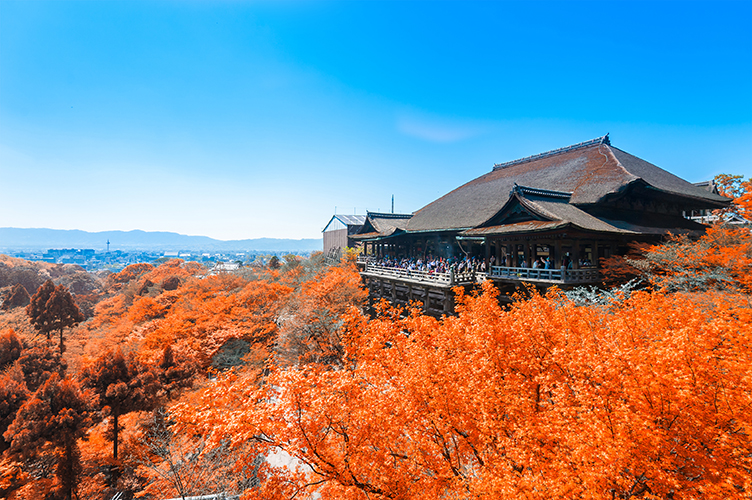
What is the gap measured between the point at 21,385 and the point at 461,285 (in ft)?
82.4

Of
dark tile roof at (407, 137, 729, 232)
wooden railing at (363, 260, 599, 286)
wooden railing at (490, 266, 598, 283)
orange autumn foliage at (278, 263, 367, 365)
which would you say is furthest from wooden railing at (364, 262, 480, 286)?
orange autumn foliage at (278, 263, 367, 365)

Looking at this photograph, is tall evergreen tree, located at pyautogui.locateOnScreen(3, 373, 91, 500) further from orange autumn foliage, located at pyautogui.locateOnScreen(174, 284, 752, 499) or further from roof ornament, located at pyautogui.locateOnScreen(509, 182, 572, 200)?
roof ornament, located at pyautogui.locateOnScreen(509, 182, 572, 200)

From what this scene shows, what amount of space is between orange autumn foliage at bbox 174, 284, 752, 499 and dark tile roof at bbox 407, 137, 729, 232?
12718 mm

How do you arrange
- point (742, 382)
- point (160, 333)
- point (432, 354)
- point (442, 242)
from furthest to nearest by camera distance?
point (442, 242), point (160, 333), point (432, 354), point (742, 382)

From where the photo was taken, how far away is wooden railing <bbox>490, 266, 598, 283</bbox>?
15.8 metres

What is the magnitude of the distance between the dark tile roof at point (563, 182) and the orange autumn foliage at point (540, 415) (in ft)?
41.7

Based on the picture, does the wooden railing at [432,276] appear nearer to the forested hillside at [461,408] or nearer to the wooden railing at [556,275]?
the forested hillside at [461,408]

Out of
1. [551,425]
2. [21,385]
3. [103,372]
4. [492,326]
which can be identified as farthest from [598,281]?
[21,385]

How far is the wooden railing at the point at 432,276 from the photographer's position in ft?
64.3

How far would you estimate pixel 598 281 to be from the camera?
16.7 meters

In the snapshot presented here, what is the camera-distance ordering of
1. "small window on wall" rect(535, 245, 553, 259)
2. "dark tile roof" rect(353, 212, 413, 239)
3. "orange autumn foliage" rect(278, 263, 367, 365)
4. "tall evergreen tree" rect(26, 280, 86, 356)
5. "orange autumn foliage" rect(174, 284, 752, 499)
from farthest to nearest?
"dark tile roof" rect(353, 212, 413, 239), "tall evergreen tree" rect(26, 280, 86, 356), "orange autumn foliage" rect(278, 263, 367, 365), "small window on wall" rect(535, 245, 553, 259), "orange autumn foliage" rect(174, 284, 752, 499)

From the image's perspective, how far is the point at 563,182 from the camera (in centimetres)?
2592

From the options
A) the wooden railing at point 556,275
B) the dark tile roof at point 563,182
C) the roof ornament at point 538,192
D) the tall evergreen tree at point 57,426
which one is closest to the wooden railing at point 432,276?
the wooden railing at point 556,275

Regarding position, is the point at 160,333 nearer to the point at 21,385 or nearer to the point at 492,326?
the point at 21,385
